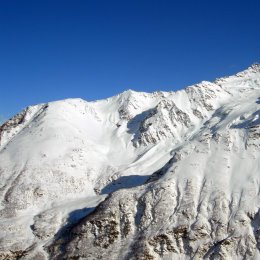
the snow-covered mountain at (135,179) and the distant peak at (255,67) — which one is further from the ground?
the distant peak at (255,67)

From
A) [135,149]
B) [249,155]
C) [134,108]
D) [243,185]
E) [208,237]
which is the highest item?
[134,108]

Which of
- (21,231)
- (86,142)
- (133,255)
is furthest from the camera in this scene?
(86,142)

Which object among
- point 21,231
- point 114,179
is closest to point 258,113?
point 114,179

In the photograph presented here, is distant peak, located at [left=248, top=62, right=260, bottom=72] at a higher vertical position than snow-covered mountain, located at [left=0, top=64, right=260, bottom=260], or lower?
higher

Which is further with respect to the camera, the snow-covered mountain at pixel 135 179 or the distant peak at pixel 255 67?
the distant peak at pixel 255 67

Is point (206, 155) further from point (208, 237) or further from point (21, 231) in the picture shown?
Answer: point (21, 231)

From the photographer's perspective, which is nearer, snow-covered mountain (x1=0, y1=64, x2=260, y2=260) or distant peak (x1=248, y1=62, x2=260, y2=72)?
snow-covered mountain (x1=0, y1=64, x2=260, y2=260)

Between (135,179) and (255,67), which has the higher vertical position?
(255,67)

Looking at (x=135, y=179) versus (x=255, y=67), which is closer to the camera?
(x=135, y=179)
